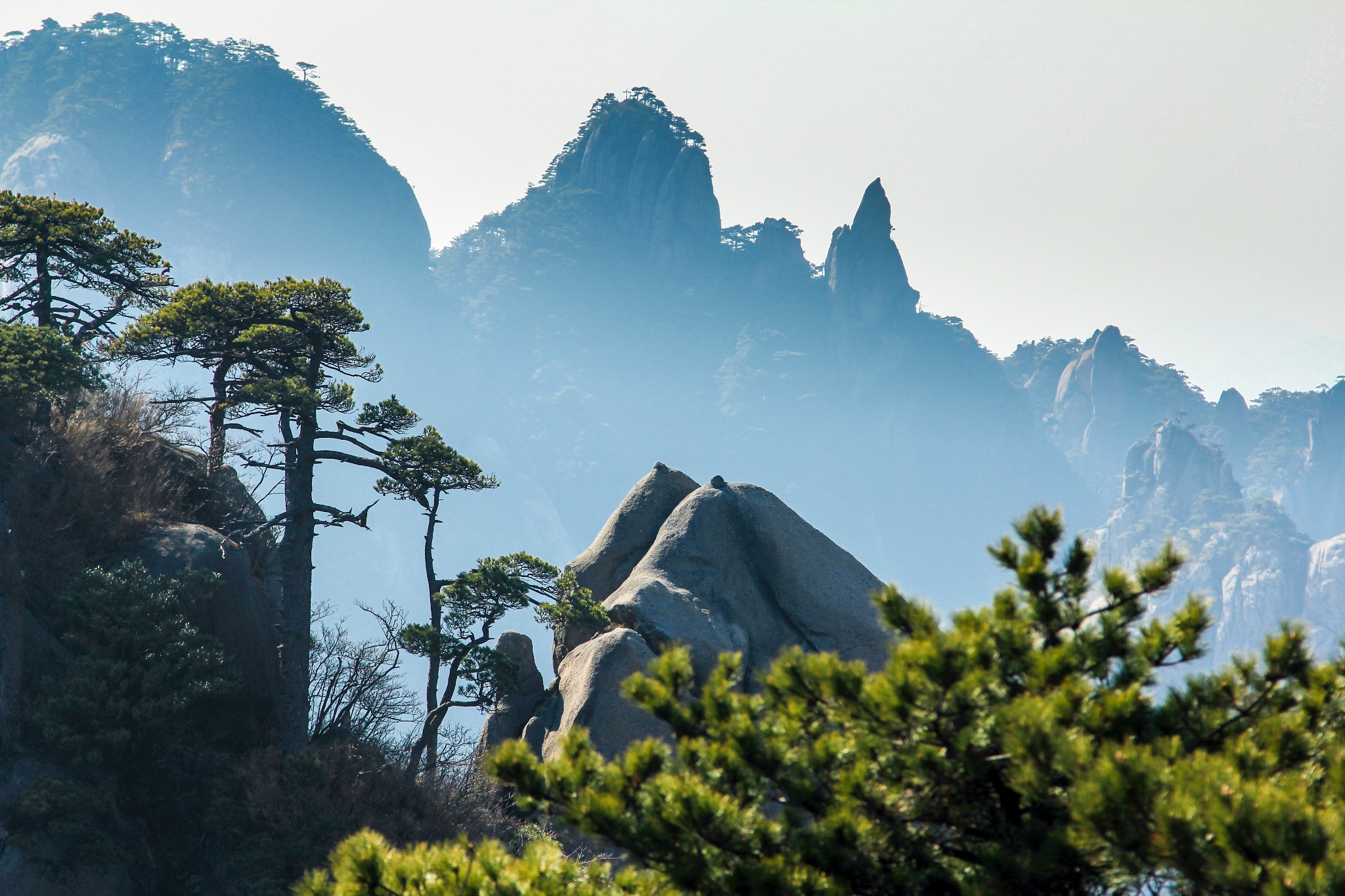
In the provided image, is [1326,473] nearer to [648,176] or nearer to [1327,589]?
[1327,589]

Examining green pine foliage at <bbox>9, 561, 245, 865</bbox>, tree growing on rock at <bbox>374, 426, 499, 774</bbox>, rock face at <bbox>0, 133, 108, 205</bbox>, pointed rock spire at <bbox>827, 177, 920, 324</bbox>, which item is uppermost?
pointed rock spire at <bbox>827, 177, 920, 324</bbox>

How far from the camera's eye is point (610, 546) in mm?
15594

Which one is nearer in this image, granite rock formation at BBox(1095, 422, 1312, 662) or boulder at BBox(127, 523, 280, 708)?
boulder at BBox(127, 523, 280, 708)

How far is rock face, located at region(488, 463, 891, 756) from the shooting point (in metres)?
12.2

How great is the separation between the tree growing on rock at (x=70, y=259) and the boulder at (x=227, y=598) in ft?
12.1

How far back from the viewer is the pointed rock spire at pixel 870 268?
10844 cm

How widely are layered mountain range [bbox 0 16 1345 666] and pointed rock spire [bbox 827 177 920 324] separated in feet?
0.98

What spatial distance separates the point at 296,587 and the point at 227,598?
885 mm

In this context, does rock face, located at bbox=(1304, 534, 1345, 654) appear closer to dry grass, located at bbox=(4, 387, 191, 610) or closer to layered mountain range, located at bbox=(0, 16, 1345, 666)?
layered mountain range, located at bbox=(0, 16, 1345, 666)

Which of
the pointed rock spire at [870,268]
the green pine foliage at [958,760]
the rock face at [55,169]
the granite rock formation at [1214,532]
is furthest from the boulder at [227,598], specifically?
the pointed rock spire at [870,268]

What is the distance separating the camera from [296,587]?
11.8m

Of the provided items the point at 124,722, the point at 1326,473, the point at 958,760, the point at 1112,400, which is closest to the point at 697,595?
the point at 124,722

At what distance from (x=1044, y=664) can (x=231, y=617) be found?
36.9 feet

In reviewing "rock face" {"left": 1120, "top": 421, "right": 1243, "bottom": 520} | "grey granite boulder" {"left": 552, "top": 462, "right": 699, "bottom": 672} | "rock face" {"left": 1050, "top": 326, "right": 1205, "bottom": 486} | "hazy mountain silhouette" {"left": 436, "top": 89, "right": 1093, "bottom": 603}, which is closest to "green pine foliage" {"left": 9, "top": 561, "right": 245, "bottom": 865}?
"grey granite boulder" {"left": 552, "top": 462, "right": 699, "bottom": 672}
